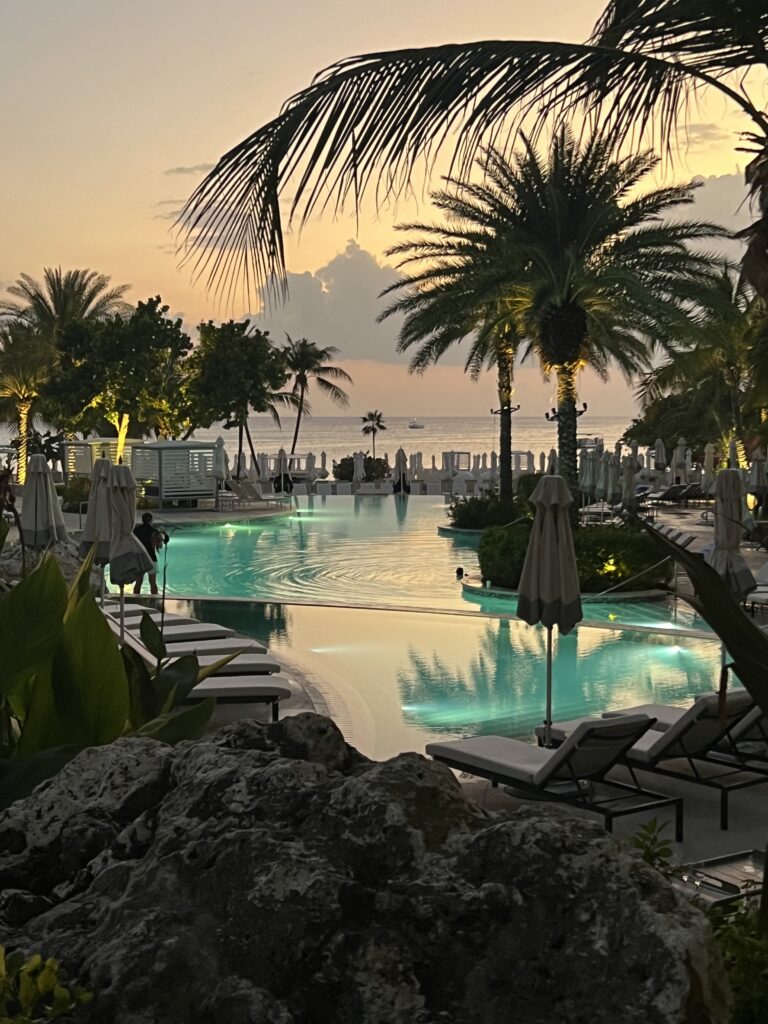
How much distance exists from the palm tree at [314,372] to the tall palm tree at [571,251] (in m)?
37.8

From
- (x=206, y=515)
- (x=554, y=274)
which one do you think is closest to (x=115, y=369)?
(x=206, y=515)

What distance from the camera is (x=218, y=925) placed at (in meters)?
1.55

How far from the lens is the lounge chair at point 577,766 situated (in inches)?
264

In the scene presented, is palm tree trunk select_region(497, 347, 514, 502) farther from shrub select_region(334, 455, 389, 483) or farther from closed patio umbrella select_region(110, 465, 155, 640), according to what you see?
closed patio umbrella select_region(110, 465, 155, 640)

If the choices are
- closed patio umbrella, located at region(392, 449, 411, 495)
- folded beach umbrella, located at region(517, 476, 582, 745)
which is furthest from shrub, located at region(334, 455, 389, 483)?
folded beach umbrella, located at region(517, 476, 582, 745)

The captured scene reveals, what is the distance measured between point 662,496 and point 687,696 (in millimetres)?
22431

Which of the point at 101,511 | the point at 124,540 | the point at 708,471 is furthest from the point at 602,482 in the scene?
the point at 101,511

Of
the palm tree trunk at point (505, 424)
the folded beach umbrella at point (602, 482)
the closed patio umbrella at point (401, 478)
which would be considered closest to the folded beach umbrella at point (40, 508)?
the palm tree trunk at point (505, 424)

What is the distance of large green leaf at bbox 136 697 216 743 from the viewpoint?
241 centimetres

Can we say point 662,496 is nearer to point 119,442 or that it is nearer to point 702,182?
point 702,182

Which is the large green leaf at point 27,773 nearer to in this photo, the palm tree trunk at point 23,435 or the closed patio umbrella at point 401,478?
the closed patio umbrella at point 401,478

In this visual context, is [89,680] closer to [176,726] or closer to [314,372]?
[176,726]

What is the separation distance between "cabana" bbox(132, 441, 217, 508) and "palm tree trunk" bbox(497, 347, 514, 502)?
10.8 metres

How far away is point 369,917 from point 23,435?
136 feet
